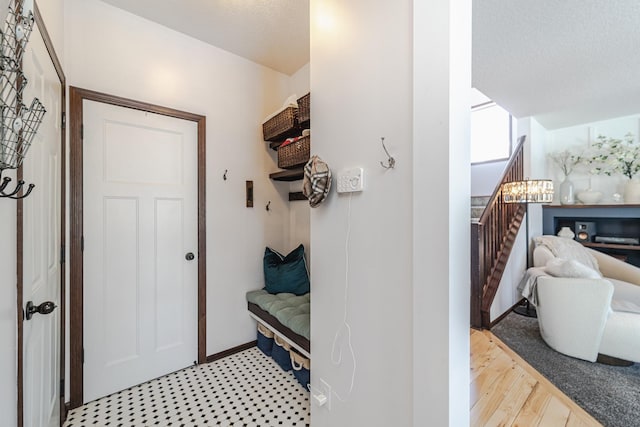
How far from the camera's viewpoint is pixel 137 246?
191 centimetres

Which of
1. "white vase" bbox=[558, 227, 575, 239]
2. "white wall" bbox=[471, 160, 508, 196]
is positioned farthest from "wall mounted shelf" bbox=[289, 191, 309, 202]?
"white vase" bbox=[558, 227, 575, 239]

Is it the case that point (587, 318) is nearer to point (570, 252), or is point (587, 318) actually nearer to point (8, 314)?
point (570, 252)

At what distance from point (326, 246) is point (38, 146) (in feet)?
4.57

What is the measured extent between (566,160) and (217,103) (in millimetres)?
4783

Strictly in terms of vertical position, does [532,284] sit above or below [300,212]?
below

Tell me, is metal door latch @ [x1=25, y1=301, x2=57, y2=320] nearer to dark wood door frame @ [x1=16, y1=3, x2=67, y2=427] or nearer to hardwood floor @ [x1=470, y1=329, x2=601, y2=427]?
dark wood door frame @ [x1=16, y1=3, x2=67, y2=427]

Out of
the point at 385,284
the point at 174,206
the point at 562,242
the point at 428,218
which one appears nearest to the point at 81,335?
the point at 174,206

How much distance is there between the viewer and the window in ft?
13.9

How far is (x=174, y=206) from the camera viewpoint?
6.76ft

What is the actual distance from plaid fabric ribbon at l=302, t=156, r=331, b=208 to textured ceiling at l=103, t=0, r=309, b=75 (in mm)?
1261

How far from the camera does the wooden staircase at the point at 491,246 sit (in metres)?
2.52

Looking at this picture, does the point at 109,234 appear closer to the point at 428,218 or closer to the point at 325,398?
the point at 325,398

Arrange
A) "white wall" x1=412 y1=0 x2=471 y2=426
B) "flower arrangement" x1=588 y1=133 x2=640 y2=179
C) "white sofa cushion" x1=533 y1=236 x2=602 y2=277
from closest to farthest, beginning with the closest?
"white wall" x1=412 y1=0 x2=471 y2=426 < "white sofa cushion" x1=533 y1=236 x2=602 y2=277 < "flower arrangement" x1=588 y1=133 x2=640 y2=179

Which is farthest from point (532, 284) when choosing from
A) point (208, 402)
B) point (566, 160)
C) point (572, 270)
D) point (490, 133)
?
point (490, 133)
